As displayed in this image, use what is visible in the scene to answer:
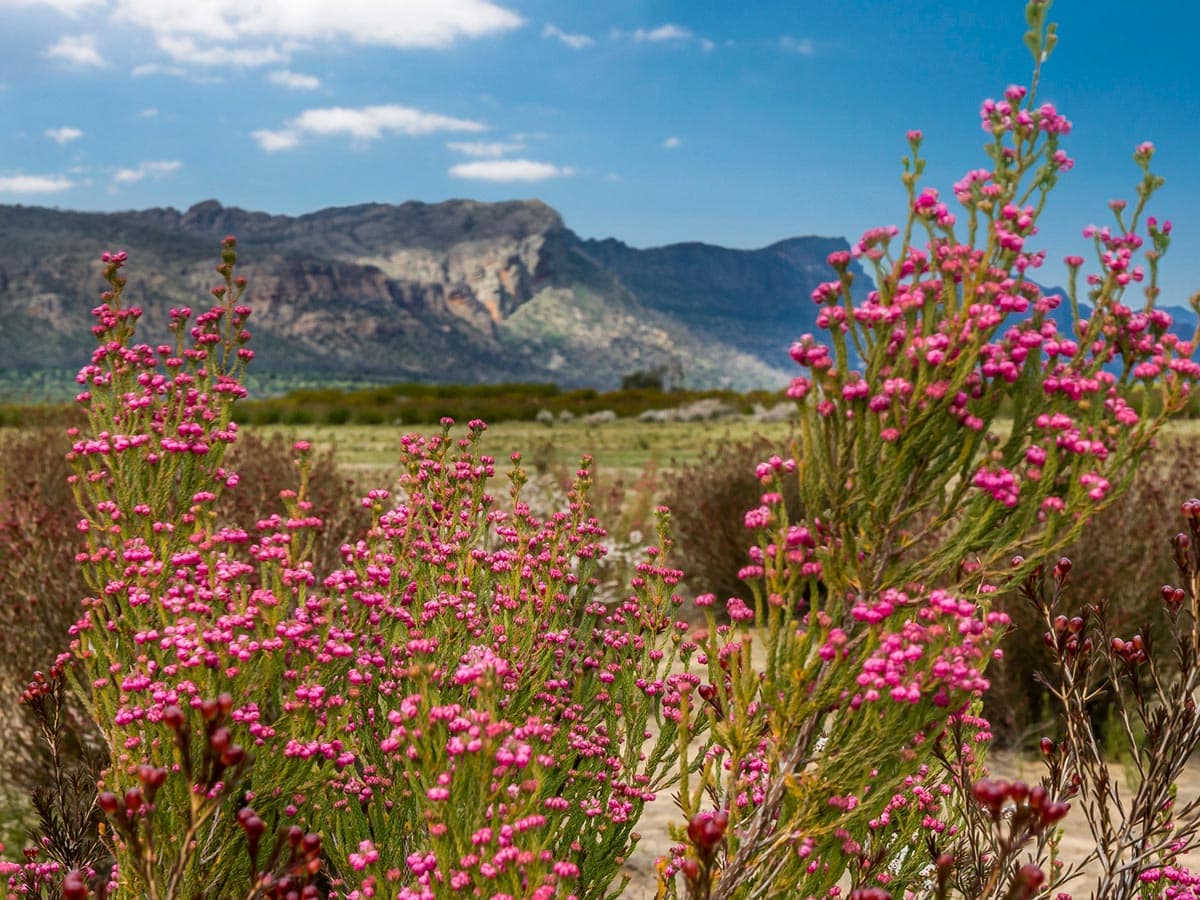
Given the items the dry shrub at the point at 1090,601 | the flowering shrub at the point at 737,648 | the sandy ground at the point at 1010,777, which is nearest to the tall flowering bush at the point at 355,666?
the flowering shrub at the point at 737,648

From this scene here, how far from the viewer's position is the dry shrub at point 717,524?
9.88 meters

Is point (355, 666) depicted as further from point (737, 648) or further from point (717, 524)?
point (717, 524)

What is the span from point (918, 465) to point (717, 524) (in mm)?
8005

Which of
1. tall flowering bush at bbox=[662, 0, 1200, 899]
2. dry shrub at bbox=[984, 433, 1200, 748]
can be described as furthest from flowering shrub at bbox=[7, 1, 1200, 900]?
dry shrub at bbox=[984, 433, 1200, 748]

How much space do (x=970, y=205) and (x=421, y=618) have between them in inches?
69.9

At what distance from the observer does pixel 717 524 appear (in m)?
10.0

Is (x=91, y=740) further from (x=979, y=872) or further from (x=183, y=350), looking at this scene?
(x=979, y=872)

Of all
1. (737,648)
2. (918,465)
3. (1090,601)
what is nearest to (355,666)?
(737,648)

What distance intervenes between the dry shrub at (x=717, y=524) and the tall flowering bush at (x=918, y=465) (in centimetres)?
752

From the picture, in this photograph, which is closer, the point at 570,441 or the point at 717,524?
the point at 717,524

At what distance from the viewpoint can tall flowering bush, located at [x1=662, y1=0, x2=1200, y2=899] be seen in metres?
1.92

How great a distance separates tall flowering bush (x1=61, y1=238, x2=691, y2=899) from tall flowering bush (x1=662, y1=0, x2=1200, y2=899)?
34cm

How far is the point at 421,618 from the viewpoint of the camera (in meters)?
2.71

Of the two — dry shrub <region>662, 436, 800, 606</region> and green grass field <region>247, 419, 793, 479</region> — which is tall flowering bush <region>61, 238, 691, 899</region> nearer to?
dry shrub <region>662, 436, 800, 606</region>
